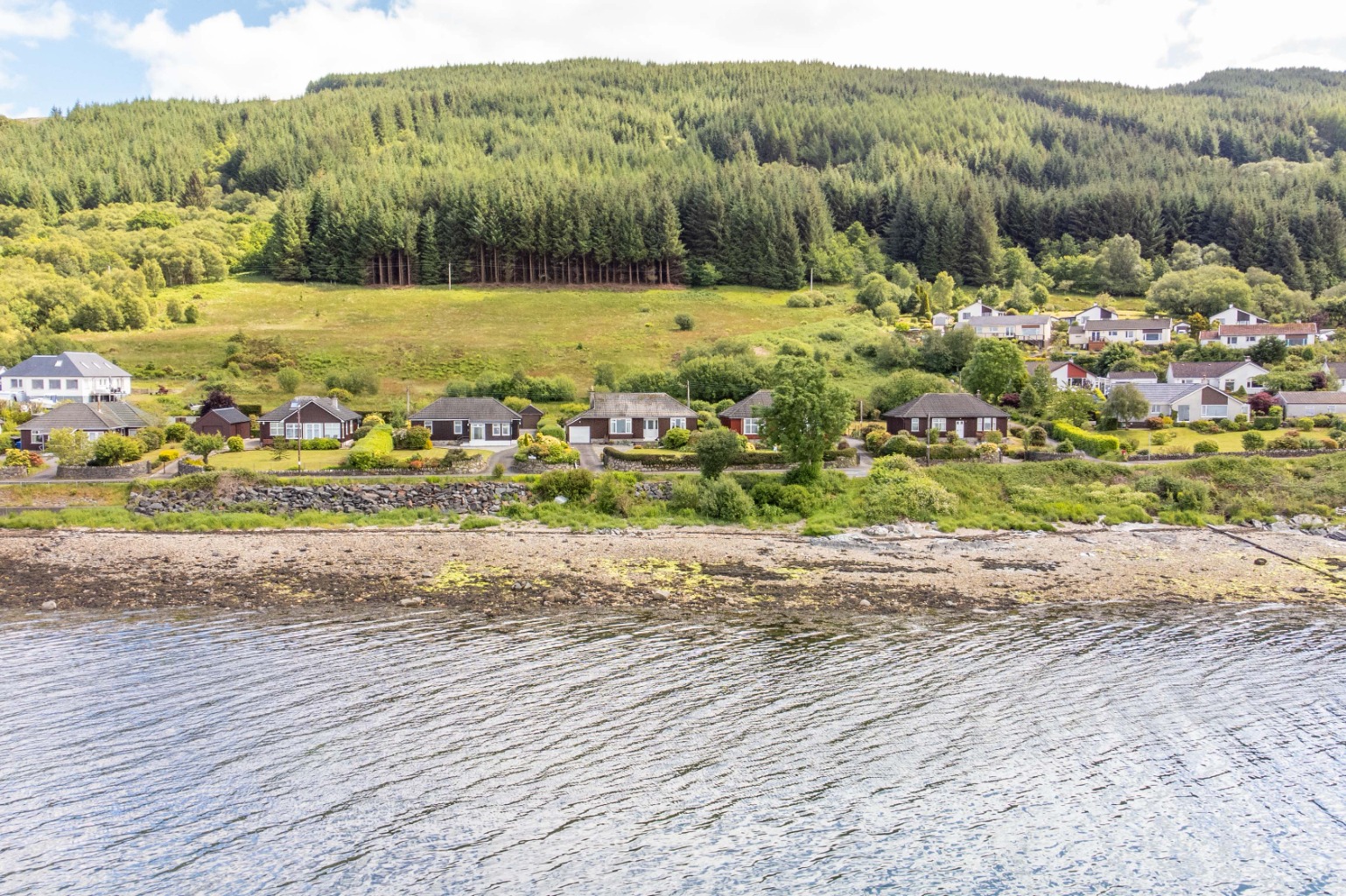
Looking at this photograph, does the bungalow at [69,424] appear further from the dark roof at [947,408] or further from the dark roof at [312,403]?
the dark roof at [947,408]

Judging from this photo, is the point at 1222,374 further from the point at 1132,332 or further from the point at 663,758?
the point at 663,758

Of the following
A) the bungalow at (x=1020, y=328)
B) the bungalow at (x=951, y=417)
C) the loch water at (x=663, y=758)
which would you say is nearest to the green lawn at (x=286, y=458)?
the loch water at (x=663, y=758)

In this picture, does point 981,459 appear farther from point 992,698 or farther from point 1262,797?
point 1262,797

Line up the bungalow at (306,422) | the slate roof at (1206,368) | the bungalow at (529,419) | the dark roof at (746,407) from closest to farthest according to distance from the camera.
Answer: the bungalow at (306,422) → the dark roof at (746,407) → the bungalow at (529,419) → the slate roof at (1206,368)

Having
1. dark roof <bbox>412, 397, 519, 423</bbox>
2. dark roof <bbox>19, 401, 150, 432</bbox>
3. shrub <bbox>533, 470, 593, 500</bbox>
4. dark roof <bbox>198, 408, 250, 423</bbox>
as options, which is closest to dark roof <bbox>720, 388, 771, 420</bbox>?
dark roof <bbox>412, 397, 519, 423</bbox>

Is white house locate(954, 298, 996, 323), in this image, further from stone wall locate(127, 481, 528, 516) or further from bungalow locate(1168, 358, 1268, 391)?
stone wall locate(127, 481, 528, 516)

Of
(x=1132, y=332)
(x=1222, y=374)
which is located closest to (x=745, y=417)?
(x=1222, y=374)
